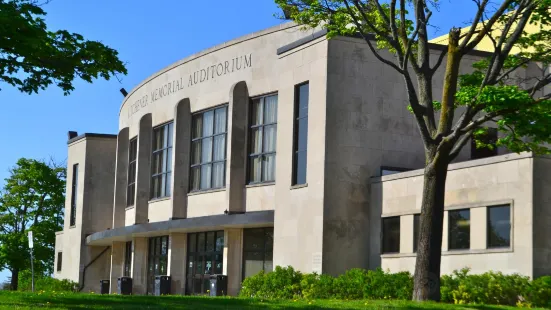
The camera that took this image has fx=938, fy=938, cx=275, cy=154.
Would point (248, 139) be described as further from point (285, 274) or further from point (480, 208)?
point (480, 208)

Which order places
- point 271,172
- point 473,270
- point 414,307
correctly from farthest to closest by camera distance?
point 271,172 → point 473,270 → point 414,307

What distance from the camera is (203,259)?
136ft

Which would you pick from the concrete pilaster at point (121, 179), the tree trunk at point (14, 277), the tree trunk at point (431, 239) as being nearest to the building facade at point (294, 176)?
the concrete pilaster at point (121, 179)

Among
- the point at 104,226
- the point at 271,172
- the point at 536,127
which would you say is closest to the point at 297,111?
the point at 271,172

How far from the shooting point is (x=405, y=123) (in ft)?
110

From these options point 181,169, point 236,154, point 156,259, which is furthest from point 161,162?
point 236,154

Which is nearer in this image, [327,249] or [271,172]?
[327,249]

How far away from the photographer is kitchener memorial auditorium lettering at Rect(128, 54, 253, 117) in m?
39.1

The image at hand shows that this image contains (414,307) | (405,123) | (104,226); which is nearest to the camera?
(414,307)

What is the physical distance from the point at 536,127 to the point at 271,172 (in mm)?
16791

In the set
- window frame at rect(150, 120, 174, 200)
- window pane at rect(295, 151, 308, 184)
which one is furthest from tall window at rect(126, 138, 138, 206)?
window pane at rect(295, 151, 308, 184)

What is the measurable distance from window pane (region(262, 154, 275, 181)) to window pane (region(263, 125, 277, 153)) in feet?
0.92

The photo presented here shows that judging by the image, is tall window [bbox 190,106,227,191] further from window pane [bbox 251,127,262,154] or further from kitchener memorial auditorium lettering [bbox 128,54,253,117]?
window pane [bbox 251,127,262,154]

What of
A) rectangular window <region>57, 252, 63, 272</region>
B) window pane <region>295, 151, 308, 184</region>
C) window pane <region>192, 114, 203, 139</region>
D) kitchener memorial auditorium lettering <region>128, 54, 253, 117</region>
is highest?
kitchener memorial auditorium lettering <region>128, 54, 253, 117</region>
